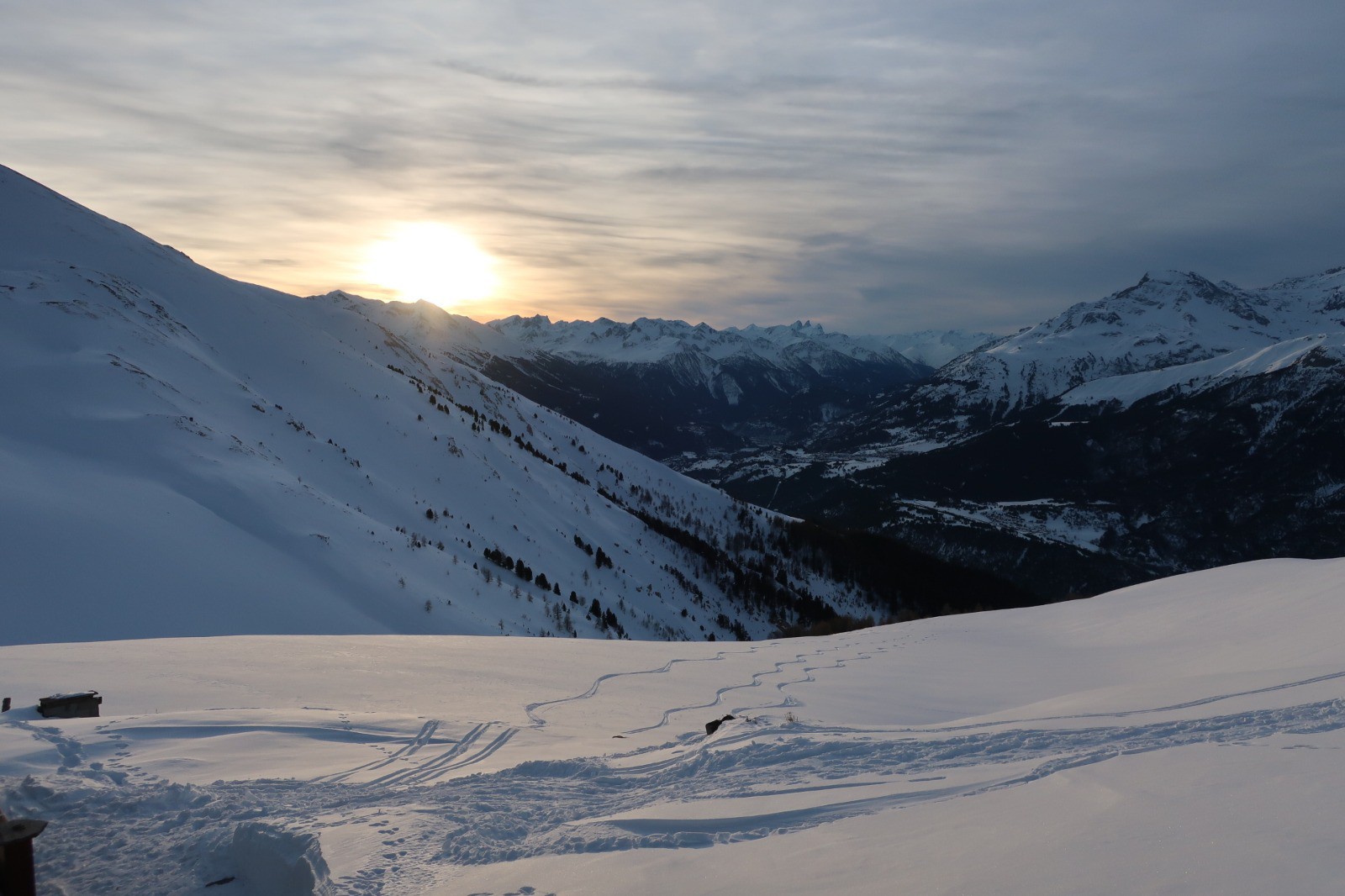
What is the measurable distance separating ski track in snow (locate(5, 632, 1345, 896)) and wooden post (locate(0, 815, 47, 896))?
79 centimetres

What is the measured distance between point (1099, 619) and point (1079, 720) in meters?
14.9

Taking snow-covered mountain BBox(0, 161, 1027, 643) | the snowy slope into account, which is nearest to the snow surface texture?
the snowy slope

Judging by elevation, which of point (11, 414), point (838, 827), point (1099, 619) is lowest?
point (1099, 619)

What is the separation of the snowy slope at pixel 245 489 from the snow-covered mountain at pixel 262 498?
0.47 feet

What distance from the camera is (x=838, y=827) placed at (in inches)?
240

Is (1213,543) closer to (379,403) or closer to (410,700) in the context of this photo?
(379,403)

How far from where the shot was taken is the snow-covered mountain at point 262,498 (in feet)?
77.2

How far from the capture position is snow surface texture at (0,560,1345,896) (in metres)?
5.07

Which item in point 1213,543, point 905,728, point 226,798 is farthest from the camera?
point 1213,543

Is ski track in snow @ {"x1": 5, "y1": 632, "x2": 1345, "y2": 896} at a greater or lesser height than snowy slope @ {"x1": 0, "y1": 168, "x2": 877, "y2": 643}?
→ lesser

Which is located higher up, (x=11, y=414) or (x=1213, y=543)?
(x=11, y=414)

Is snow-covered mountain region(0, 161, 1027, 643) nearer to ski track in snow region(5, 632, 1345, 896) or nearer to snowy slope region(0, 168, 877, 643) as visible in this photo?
snowy slope region(0, 168, 877, 643)

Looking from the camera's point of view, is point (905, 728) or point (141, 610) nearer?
point (905, 728)

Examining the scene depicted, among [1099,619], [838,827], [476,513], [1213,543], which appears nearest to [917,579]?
[476,513]
